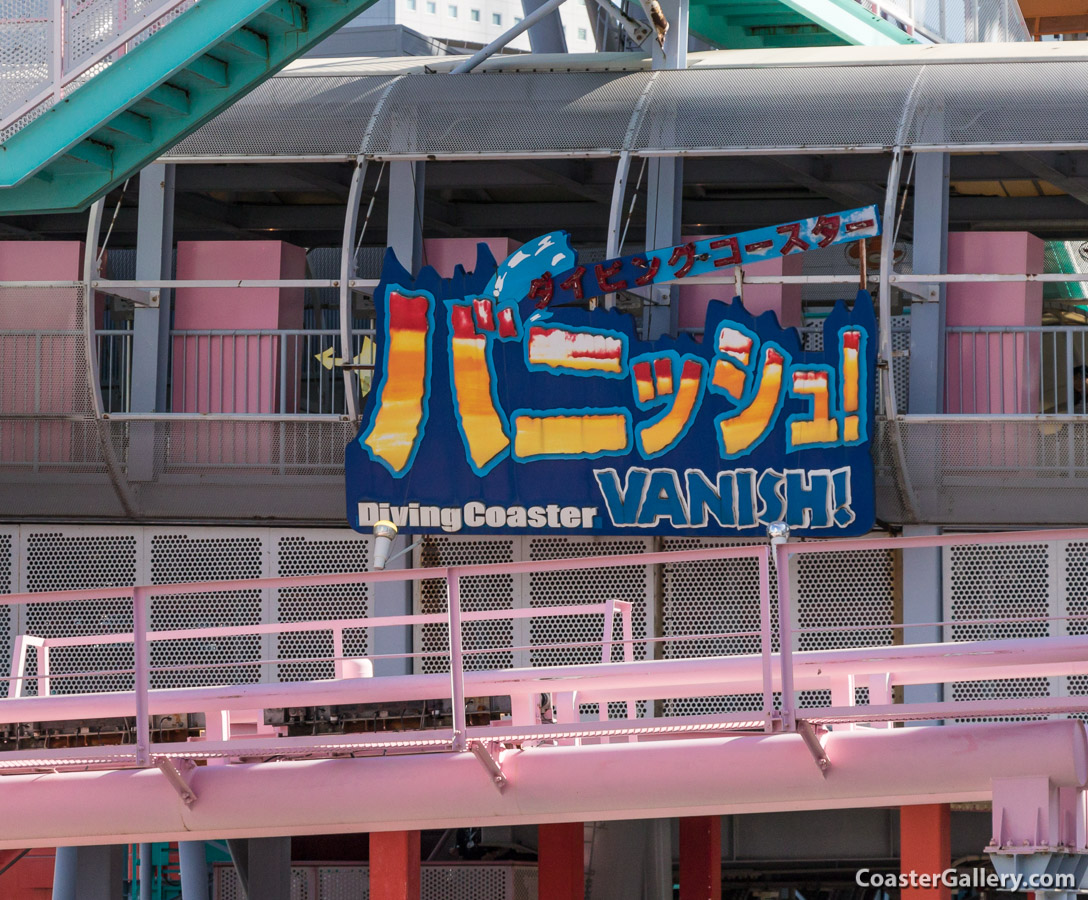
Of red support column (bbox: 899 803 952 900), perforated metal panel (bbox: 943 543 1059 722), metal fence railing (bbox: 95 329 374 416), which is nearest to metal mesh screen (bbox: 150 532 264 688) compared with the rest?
metal fence railing (bbox: 95 329 374 416)

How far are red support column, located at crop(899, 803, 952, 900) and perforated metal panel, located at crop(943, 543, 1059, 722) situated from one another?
6050 mm

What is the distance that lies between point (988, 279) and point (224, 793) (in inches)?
364

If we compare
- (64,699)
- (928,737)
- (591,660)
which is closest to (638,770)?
(928,737)

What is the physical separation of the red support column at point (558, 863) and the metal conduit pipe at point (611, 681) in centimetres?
181

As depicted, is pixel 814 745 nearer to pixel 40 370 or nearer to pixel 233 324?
pixel 233 324

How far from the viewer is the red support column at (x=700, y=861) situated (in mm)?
12922

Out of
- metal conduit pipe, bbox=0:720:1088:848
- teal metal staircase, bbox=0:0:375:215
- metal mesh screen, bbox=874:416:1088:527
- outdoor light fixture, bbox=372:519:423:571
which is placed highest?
teal metal staircase, bbox=0:0:375:215

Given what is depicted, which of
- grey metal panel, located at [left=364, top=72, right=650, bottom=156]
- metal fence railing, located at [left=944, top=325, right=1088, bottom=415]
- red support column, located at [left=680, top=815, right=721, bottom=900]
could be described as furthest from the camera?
grey metal panel, located at [left=364, top=72, right=650, bottom=156]

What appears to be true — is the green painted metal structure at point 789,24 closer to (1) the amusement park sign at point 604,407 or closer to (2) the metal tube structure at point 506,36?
(2) the metal tube structure at point 506,36

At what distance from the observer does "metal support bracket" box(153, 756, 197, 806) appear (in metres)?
9.61

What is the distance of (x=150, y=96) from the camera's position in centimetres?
1334

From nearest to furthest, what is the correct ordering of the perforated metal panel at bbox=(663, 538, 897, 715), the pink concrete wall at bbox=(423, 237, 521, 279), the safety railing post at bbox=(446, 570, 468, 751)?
1. the safety railing post at bbox=(446, 570, 468, 751)
2. the perforated metal panel at bbox=(663, 538, 897, 715)
3. the pink concrete wall at bbox=(423, 237, 521, 279)

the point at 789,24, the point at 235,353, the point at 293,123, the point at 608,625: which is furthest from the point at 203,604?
the point at 789,24

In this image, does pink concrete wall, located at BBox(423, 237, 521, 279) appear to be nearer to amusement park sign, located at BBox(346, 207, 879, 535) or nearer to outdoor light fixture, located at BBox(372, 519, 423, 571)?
amusement park sign, located at BBox(346, 207, 879, 535)
